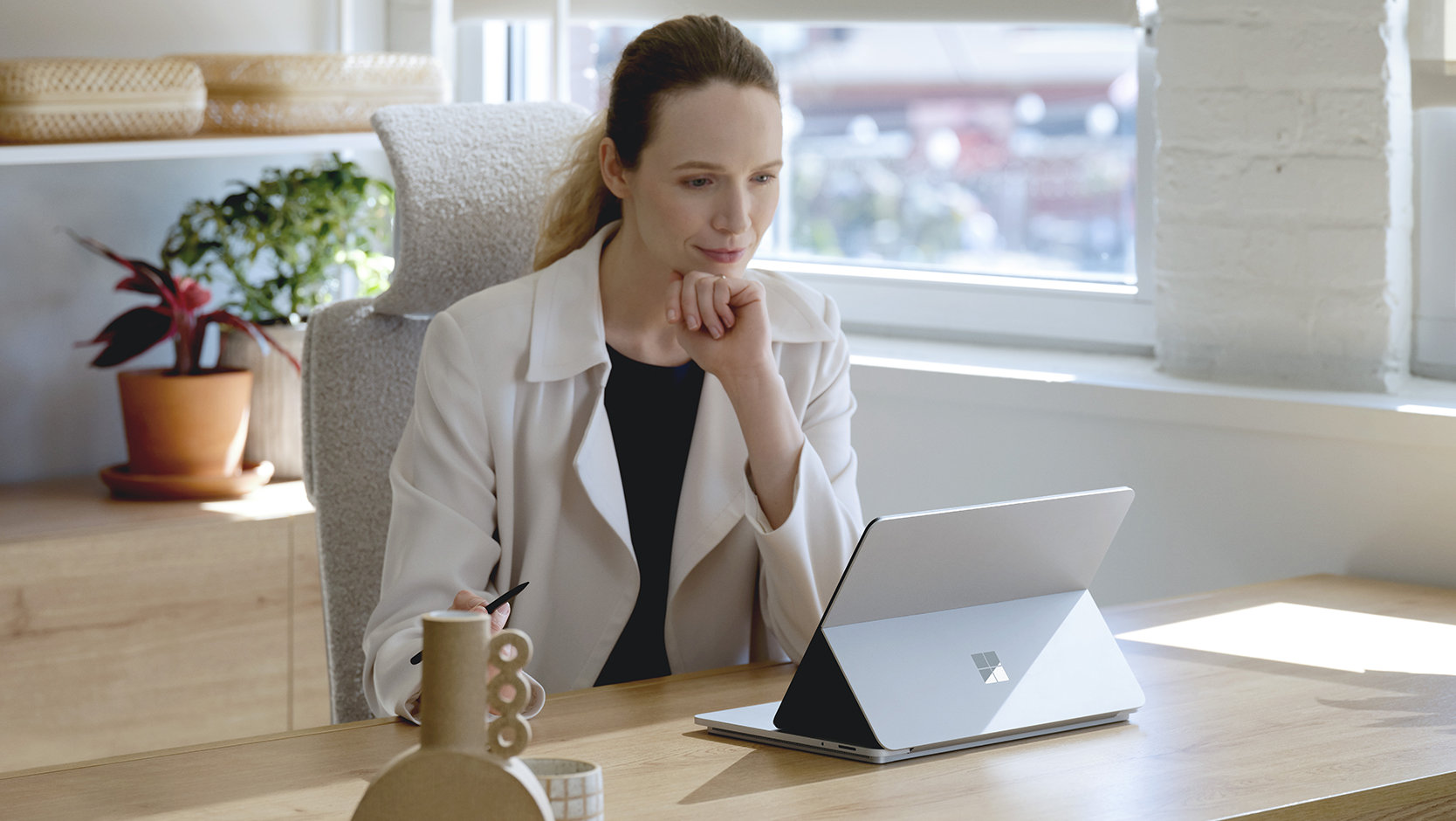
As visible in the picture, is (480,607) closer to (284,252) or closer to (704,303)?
(704,303)

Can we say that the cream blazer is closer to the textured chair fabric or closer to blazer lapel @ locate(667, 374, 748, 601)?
blazer lapel @ locate(667, 374, 748, 601)

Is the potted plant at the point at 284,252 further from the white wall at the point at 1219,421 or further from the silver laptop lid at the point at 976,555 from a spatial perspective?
the silver laptop lid at the point at 976,555

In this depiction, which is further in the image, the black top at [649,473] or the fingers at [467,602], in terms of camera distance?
the black top at [649,473]

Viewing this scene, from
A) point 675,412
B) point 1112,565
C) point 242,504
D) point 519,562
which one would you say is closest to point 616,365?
point 675,412

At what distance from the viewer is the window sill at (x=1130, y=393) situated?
1859 millimetres

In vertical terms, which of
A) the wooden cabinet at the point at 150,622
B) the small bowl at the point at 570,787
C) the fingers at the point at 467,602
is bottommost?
the wooden cabinet at the point at 150,622

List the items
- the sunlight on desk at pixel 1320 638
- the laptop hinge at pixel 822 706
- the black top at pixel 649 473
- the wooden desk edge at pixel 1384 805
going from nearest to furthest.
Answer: the wooden desk edge at pixel 1384 805 → the laptop hinge at pixel 822 706 → the sunlight on desk at pixel 1320 638 → the black top at pixel 649 473

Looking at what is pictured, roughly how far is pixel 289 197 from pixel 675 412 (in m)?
1.17

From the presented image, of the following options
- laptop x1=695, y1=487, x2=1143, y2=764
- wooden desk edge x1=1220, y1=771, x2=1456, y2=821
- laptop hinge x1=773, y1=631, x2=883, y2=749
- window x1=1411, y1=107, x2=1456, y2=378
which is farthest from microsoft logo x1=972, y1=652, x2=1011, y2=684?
window x1=1411, y1=107, x2=1456, y2=378

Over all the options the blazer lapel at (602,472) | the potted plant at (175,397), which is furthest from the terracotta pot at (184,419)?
the blazer lapel at (602,472)

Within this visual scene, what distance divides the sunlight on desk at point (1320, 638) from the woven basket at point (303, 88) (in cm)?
162

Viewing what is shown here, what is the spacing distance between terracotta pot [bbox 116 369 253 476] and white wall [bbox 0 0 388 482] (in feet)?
0.59

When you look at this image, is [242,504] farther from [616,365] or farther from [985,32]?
[985,32]

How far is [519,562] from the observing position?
5.48 ft
